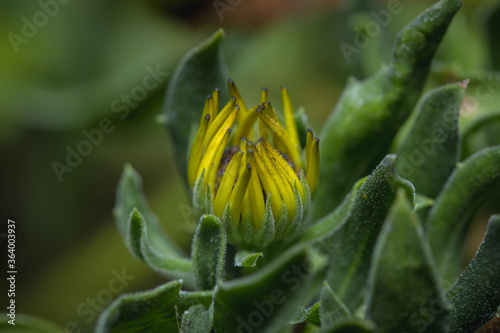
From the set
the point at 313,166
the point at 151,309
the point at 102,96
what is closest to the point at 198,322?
the point at 151,309

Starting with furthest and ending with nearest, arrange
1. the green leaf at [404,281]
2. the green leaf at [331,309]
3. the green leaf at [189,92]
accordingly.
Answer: the green leaf at [189,92] < the green leaf at [331,309] < the green leaf at [404,281]

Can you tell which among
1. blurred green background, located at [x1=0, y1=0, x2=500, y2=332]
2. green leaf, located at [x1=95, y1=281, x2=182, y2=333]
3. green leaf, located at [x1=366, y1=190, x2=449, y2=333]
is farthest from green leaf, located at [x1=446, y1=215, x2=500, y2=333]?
blurred green background, located at [x1=0, y1=0, x2=500, y2=332]

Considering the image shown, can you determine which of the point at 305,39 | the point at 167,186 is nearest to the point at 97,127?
the point at 167,186

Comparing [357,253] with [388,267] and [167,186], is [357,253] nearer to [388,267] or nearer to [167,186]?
[388,267]

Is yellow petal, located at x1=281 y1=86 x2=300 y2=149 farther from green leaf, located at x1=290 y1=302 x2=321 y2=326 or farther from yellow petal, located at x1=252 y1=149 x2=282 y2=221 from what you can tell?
green leaf, located at x1=290 y1=302 x2=321 y2=326

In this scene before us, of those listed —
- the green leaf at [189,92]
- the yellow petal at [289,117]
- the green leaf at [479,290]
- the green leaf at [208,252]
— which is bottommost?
the green leaf at [479,290]

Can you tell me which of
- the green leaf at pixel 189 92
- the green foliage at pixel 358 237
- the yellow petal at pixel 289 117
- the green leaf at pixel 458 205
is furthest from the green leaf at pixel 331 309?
the green leaf at pixel 189 92

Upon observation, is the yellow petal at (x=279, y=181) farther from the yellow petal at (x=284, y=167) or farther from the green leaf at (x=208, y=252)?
the green leaf at (x=208, y=252)
